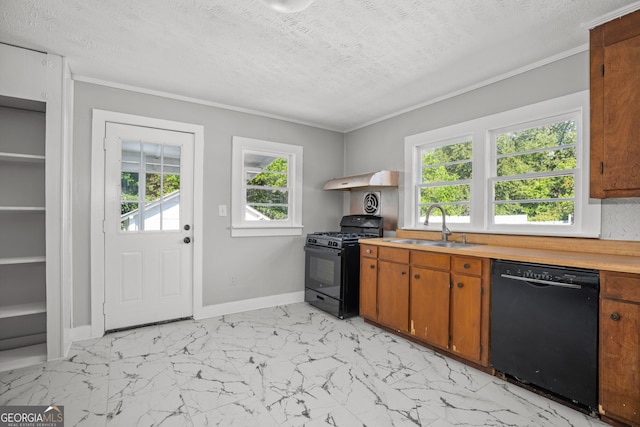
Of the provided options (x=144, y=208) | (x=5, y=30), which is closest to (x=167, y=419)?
(x=144, y=208)

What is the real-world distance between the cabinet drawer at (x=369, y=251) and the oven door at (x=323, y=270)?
0.82ft

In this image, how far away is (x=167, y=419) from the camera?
180 cm

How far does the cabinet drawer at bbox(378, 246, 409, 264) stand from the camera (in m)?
2.96

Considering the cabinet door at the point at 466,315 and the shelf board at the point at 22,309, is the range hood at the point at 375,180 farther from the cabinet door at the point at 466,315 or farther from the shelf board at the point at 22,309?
the shelf board at the point at 22,309

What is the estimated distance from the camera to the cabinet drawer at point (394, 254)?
296 centimetres

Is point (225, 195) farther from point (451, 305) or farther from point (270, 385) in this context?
point (451, 305)

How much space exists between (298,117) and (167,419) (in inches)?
135

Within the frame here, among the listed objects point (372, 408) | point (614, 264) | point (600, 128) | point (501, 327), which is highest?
point (600, 128)

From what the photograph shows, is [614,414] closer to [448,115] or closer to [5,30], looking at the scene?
[448,115]

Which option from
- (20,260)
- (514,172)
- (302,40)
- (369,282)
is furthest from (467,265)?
(20,260)

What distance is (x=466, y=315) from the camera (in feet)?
7.97

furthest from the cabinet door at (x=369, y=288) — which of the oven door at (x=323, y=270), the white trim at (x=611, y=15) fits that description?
the white trim at (x=611, y=15)

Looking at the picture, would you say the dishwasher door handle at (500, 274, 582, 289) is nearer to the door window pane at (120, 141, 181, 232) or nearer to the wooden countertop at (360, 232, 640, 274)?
the wooden countertop at (360, 232, 640, 274)

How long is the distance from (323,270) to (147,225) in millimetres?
2002
